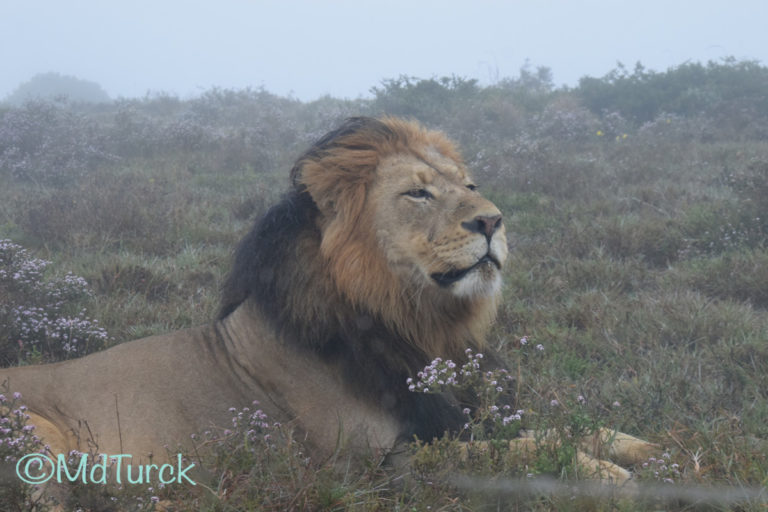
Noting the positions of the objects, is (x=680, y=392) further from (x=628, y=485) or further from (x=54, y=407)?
(x=54, y=407)

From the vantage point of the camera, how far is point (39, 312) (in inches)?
192

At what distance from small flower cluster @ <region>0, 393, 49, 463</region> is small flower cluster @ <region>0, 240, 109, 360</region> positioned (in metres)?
1.79

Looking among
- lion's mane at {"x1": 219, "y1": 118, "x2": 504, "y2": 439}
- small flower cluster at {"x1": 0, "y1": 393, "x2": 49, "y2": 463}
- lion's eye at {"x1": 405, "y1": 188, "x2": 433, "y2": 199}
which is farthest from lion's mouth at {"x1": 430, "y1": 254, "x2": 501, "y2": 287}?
small flower cluster at {"x1": 0, "y1": 393, "x2": 49, "y2": 463}

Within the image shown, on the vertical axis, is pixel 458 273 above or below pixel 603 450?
above

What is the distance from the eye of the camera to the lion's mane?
9.82 feet

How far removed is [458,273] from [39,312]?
328 cm

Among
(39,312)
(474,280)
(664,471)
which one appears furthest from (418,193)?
(39,312)


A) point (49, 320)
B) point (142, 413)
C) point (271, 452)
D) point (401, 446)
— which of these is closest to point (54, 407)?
point (142, 413)

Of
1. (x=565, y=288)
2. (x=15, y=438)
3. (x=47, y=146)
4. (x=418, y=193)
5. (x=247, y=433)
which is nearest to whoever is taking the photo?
(x=15, y=438)

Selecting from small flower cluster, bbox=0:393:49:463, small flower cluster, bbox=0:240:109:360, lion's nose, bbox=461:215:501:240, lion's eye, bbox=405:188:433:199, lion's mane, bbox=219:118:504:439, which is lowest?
small flower cluster, bbox=0:240:109:360

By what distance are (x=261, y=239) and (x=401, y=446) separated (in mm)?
1087

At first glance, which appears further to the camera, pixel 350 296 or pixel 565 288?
pixel 565 288

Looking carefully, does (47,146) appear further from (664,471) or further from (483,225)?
(664,471)

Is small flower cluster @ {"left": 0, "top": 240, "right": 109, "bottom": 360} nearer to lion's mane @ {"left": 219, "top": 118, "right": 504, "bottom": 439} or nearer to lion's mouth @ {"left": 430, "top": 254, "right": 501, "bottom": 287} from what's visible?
lion's mane @ {"left": 219, "top": 118, "right": 504, "bottom": 439}
